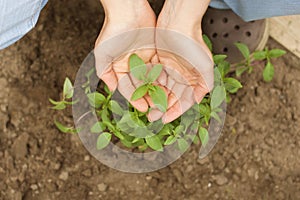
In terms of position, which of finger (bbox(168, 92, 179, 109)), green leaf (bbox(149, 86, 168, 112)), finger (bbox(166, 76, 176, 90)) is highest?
green leaf (bbox(149, 86, 168, 112))

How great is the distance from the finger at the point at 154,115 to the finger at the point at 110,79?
0.11m

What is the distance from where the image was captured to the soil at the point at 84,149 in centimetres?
147

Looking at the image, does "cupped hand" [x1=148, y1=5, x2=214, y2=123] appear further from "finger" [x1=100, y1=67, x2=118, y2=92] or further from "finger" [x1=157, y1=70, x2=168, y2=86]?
"finger" [x1=100, y1=67, x2=118, y2=92]

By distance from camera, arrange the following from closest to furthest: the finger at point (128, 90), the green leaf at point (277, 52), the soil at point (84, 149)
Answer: the finger at point (128, 90), the green leaf at point (277, 52), the soil at point (84, 149)

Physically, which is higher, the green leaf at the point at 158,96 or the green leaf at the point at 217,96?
the green leaf at the point at 158,96

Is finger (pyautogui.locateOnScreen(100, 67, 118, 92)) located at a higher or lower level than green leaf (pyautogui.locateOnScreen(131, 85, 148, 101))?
lower

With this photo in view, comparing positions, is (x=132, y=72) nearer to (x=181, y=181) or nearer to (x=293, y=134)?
(x=181, y=181)

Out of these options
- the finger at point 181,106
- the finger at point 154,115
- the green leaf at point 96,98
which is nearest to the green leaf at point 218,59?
the finger at point 181,106

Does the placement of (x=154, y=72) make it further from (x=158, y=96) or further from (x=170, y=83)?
(x=170, y=83)

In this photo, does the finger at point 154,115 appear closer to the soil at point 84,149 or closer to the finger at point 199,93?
the finger at point 199,93

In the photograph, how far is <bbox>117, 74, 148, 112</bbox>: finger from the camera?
1164 millimetres

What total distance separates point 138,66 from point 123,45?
15cm

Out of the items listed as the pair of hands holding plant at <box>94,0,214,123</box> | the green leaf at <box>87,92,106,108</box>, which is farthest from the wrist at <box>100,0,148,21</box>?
the green leaf at <box>87,92,106,108</box>

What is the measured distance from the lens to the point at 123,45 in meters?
1.21
